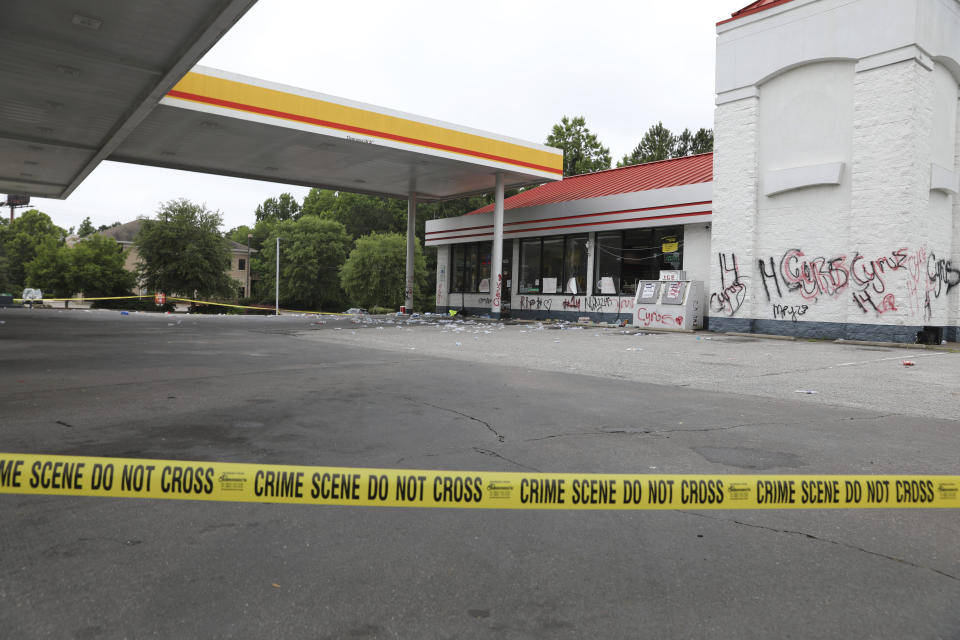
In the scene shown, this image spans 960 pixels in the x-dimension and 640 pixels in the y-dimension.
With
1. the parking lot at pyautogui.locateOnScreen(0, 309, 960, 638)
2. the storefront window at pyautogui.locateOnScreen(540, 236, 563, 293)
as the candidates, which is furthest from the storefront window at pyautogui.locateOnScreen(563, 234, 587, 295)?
the parking lot at pyautogui.locateOnScreen(0, 309, 960, 638)

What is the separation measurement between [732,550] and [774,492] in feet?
2.13

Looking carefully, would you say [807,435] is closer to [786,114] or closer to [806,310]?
[806,310]

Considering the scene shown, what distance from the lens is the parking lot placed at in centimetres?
242

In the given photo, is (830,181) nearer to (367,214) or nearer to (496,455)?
(496,455)

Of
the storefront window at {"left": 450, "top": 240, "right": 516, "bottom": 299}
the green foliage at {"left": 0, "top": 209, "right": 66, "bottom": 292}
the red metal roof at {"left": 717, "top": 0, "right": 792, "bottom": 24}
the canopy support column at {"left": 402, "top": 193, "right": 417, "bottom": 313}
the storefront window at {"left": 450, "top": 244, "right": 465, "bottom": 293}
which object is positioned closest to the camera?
the red metal roof at {"left": 717, "top": 0, "right": 792, "bottom": 24}

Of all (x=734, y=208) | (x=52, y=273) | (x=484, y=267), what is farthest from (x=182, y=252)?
(x=734, y=208)

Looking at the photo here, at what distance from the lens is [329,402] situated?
672cm

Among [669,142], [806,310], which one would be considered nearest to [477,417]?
[806,310]

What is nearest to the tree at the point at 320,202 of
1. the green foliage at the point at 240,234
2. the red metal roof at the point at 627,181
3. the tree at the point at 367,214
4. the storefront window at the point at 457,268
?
the tree at the point at 367,214

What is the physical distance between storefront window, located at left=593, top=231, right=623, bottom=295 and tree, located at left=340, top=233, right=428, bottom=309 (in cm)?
2674

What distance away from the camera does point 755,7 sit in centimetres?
1909

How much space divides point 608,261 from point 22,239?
3561 inches

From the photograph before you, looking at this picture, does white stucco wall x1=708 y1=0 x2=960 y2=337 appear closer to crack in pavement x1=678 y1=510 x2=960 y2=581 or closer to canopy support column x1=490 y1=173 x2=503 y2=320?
canopy support column x1=490 y1=173 x2=503 y2=320

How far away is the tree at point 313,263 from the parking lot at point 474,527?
52.3 meters
